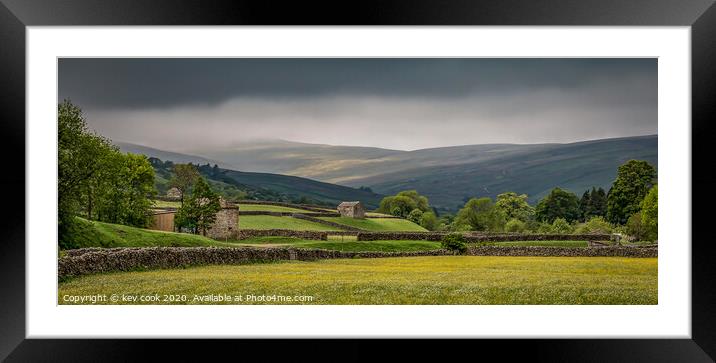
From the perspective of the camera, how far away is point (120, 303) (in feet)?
40.3

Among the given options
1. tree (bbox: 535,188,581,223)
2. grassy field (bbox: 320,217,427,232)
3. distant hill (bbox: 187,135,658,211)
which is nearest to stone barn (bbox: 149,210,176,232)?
distant hill (bbox: 187,135,658,211)

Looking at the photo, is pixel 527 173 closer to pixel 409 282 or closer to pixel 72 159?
pixel 409 282

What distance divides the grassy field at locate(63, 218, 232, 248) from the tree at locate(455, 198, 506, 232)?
602 centimetres

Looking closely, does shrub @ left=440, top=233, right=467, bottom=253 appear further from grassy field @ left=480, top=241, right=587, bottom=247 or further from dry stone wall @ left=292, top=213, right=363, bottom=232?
dry stone wall @ left=292, top=213, right=363, bottom=232

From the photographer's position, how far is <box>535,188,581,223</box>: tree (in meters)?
16.1

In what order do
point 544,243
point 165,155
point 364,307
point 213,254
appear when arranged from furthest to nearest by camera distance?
point 544,243 → point 165,155 → point 213,254 → point 364,307

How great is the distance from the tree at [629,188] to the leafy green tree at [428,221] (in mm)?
4235

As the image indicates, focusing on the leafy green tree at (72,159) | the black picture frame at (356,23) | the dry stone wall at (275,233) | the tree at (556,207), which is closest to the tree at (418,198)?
the dry stone wall at (275,233)

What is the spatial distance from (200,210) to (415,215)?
5.39 metres

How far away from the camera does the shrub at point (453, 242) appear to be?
54.7 feet

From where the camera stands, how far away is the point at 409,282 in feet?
45.0

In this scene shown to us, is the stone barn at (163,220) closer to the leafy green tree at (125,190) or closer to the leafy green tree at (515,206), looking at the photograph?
the leafy green tree at (125,190)

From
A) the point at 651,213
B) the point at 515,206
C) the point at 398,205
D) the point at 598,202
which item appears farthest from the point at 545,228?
the point at 398,205

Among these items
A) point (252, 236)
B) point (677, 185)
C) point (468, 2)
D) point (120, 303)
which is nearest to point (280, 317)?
→ point (120, 303)
